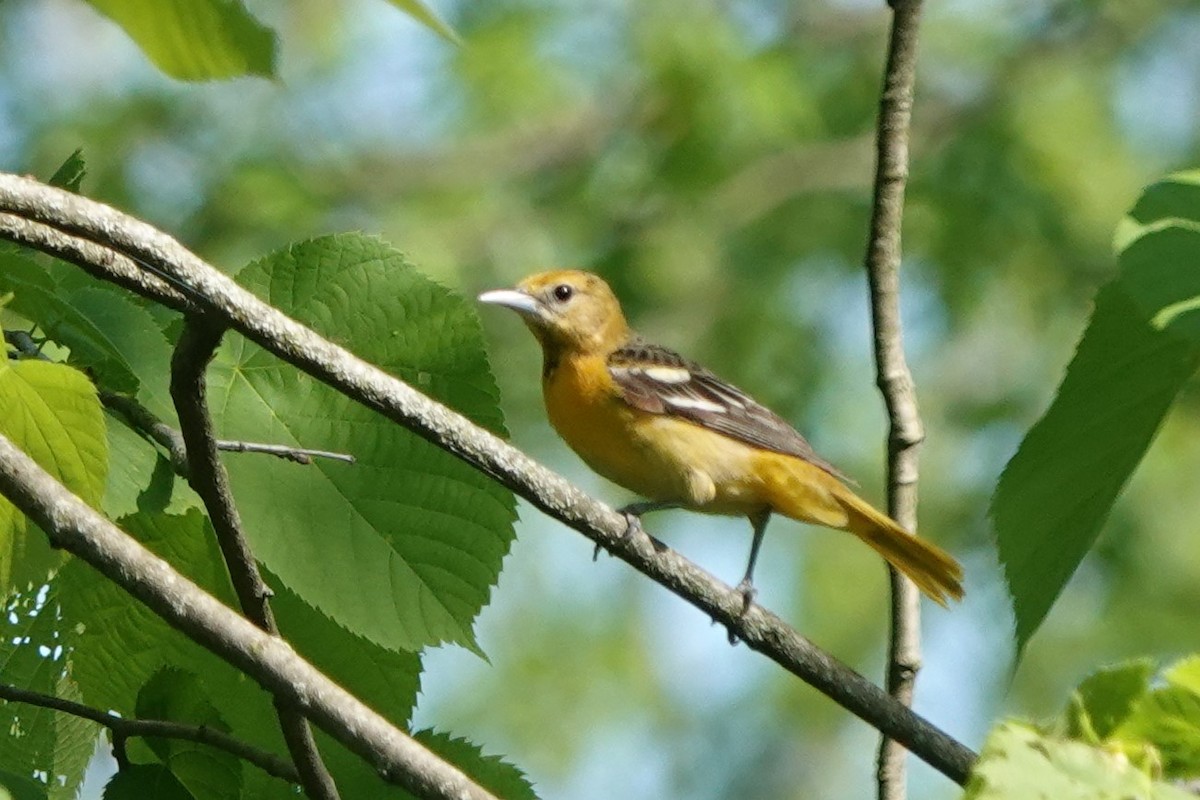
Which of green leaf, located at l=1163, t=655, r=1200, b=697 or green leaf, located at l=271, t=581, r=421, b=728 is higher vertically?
green leaf, located at l=271, t=581, r=421, b=728

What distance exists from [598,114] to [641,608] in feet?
17.8

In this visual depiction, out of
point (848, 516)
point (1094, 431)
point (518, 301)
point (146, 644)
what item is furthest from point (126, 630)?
point (518, 301)

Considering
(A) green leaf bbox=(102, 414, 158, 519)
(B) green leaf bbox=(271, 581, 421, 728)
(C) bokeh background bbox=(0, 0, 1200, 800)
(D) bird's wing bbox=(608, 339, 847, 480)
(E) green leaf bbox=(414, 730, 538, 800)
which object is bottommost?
(E) green leaf bbox=(414, 730, 538, 800)

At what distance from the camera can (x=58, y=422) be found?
2014 mm

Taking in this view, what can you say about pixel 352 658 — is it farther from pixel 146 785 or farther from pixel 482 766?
pixel 146 785

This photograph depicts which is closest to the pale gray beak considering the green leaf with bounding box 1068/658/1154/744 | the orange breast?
the orange breast

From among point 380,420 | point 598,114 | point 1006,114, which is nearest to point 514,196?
point 598,114

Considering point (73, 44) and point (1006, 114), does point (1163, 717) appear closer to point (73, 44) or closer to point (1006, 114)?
point (1006, 114)

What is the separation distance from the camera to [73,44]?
16.8m

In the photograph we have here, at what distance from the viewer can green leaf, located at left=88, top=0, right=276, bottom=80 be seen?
1.98 m

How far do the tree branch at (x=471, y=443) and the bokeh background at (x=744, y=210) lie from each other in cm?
773

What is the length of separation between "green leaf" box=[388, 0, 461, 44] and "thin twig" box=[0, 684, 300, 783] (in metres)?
1.02

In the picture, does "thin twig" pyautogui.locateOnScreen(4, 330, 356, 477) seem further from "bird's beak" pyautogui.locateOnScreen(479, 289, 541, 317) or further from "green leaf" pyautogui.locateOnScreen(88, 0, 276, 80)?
"bird's beak" pyautogui.locateOnScreen(479, 289, 541, 317)

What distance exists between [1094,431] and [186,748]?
134cm
